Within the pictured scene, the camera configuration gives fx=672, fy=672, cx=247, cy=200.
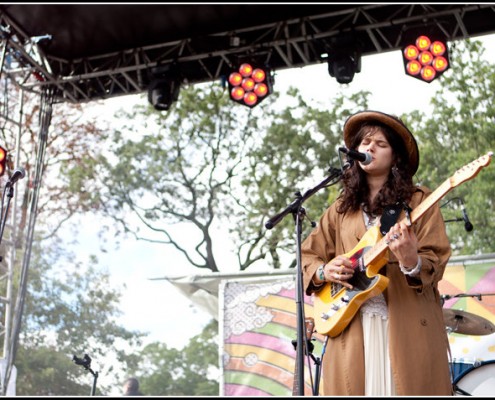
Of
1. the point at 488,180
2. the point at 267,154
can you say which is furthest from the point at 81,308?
the point at 488,180

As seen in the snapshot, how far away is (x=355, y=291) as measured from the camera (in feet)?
8.79

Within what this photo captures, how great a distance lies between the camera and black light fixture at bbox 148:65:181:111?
287 inches

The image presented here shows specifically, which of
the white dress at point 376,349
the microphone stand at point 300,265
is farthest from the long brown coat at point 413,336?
the microphone stand at point 300,265

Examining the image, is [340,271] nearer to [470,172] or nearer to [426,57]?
[470,172]

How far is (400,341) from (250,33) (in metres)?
5.31

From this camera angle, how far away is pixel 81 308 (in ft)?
56.2

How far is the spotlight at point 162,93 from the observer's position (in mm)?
7273

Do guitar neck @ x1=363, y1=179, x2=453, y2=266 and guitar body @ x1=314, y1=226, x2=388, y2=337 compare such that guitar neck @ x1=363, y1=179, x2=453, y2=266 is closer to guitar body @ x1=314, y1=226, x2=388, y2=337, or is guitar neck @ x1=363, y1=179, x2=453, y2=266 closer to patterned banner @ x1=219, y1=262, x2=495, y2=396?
guitar body @ x1=314, y1=226, x2=388, y2=337

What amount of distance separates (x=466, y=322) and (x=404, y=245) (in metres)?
2.49

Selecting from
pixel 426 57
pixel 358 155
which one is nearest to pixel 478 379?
pixel 358 155

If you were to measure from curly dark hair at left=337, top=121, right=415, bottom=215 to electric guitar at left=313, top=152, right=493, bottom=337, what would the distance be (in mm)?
144

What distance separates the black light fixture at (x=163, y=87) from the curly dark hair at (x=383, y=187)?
451cm

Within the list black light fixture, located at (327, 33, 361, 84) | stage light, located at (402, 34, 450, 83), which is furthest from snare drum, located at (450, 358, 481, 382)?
black light fixture, located at (327, 33, 361, 84)

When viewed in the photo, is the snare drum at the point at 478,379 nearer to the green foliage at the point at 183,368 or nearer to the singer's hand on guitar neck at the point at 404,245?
the singer's hand on guitar neck at the point at 404,245
